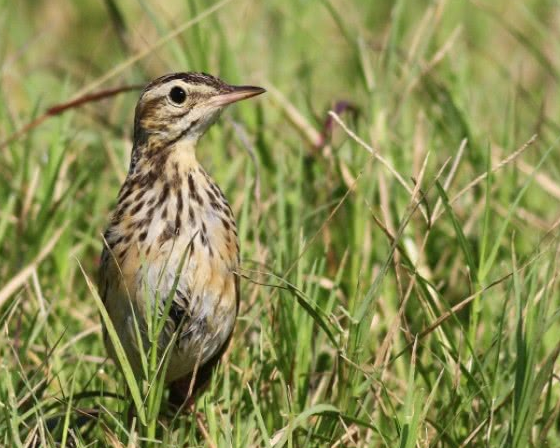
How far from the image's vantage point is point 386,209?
17.6 ft

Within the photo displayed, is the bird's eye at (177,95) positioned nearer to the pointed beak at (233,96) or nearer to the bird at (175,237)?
the bird at (175,237)

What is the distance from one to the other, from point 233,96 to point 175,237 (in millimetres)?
587

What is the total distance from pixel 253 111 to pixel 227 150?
0.25 metres

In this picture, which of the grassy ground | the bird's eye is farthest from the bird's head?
the grassy ground

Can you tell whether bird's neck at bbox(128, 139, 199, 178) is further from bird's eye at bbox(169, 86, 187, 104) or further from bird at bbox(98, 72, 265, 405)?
bird's eye at bbox(169, 86, 187, 104)

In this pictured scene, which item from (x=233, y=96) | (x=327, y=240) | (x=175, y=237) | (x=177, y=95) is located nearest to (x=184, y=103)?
(x=177, y=95)

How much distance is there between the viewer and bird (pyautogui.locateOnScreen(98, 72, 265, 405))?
179 inches

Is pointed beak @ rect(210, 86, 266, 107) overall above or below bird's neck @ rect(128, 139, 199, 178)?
above

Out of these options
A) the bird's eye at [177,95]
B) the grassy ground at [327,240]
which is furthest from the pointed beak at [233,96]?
the grassy ground at [327,240]

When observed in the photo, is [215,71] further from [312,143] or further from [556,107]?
[556,107]

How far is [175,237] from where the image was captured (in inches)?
179

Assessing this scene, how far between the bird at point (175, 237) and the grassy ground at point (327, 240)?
0.55 ft

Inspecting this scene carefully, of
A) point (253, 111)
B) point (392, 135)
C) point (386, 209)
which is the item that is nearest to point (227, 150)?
point (253, 111)

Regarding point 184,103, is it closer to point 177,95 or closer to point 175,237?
point 177,95
